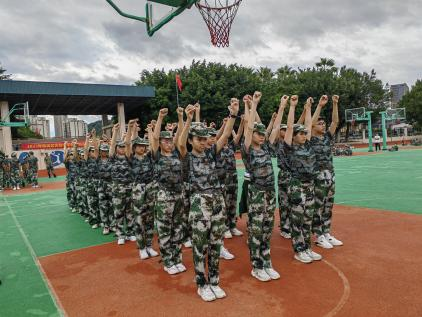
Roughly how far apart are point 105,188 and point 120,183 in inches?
40.7

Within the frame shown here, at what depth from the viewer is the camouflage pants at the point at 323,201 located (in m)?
5.18

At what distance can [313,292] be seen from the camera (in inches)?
145

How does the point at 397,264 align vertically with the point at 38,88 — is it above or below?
below

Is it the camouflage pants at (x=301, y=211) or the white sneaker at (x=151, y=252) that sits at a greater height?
the camouflage pants at (x=301, y=211)

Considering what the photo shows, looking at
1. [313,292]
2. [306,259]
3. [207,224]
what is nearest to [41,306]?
[207,224]

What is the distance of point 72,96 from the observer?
24.1 meters

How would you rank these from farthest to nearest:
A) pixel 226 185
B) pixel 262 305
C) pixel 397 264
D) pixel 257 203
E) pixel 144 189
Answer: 1. pixel 226 185
2. pixel 144 189
3. pixel 397 264
4. pixel 257 203
5. pixel 262 305

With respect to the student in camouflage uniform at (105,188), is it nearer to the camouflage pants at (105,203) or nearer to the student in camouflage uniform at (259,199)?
the camouflage pants at (105,203)

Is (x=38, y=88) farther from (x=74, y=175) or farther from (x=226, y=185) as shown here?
(x=226, y=185)

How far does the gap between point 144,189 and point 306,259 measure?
2.60 meters

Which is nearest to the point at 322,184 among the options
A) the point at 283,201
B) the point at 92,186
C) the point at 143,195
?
the point at 283,201

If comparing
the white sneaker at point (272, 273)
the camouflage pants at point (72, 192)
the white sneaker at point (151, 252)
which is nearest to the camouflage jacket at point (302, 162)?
the white sneaker at point (272, 273)

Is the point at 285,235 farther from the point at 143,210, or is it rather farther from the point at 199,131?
the point at 199,131

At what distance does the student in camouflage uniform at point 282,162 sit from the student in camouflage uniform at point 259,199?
500mm
